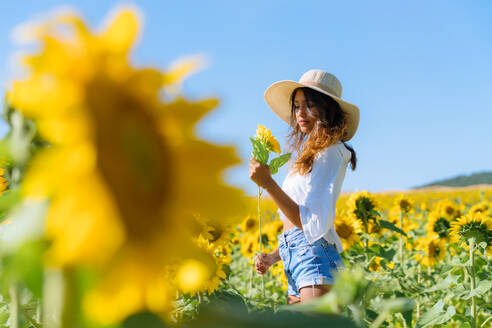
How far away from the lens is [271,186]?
66.3 inches

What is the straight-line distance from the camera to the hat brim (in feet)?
7.09

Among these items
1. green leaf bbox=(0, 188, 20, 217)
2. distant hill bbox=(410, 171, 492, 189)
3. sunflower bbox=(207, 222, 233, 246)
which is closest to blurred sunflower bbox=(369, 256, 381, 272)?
sunflower bbox=(207, 222, 233, 246)

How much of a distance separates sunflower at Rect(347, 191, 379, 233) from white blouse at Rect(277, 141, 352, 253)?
80cm

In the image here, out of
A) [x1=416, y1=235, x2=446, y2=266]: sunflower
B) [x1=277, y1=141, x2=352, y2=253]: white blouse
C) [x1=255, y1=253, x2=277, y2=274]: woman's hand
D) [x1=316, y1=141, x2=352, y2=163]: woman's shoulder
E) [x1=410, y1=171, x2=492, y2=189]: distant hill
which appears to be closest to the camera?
[x1=277, y1=141, x2=352, y2=253]: white blouse

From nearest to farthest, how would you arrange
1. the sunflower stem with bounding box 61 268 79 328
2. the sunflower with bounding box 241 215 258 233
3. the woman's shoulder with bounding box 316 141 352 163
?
the sunflower stem with bounding box 61 268 79 328
the woman's shoulder with bounding box 316 141 352 163
the sunflower with bounding box 241 215 258 233

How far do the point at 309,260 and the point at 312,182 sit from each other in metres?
0.31

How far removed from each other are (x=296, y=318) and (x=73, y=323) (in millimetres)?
145

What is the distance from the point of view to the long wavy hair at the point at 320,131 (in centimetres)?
201

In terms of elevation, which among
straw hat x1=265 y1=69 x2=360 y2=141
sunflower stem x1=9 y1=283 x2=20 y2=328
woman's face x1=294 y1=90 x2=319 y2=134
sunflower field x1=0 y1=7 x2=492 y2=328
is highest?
straw hat x1=265 y1=69 x2=360 y2=141

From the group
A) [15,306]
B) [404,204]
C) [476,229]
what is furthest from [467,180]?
[15,306]

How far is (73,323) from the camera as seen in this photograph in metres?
0.29

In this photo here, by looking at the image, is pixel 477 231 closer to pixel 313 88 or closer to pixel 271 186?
pixel 313 88

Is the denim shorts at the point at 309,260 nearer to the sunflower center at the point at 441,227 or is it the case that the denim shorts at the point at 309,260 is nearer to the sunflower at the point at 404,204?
the sunflower center at the point at 441,227

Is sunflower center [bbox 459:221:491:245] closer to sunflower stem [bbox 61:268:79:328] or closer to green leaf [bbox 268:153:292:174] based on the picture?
green leaf [bbox 268:153:292:174]
